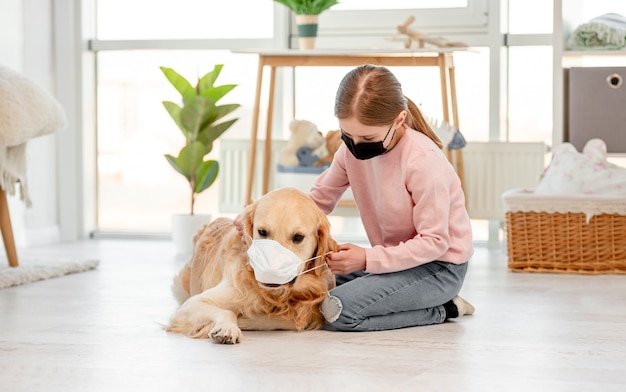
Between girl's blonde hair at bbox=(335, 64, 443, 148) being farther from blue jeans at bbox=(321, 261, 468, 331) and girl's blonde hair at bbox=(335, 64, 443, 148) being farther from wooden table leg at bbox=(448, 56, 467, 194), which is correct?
wooden table leg at bbox=(448, 56, 467, 194)

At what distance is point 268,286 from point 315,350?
191mm

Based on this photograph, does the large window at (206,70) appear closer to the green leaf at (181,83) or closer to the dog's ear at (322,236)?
the green leaf at (181,83)

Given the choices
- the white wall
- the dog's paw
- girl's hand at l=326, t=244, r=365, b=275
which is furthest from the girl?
the white wall

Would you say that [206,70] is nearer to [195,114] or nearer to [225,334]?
[195,114]

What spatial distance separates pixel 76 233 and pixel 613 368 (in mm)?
3317

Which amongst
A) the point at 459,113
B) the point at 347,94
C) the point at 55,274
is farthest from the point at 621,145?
the point at 55,274

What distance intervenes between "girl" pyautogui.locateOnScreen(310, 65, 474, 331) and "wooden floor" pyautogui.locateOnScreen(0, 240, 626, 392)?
0.07 meters

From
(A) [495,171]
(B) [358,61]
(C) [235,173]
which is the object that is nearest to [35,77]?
(C) [235,173]

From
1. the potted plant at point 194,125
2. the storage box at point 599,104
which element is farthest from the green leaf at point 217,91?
the storage box at point 599,104

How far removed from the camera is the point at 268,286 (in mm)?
2121

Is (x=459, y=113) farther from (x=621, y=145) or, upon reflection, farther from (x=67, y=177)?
(x=67, y=177)

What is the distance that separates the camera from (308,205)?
214 cm

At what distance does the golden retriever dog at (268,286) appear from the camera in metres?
2.10

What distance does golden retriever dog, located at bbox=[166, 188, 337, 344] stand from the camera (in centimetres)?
210
